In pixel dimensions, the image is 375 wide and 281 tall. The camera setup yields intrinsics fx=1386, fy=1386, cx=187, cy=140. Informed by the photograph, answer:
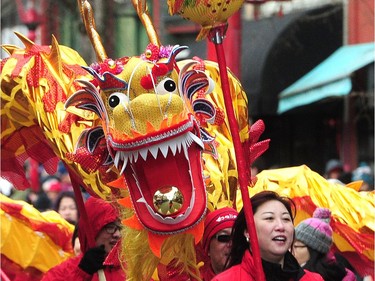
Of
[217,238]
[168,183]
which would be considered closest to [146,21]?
[168,183]

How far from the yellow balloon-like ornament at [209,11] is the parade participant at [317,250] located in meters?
1.58

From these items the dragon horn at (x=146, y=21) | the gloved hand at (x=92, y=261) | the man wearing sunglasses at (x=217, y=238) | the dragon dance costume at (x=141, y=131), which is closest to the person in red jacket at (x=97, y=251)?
the gloved hand at (x=92, y=261)

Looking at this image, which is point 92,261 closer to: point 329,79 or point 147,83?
point 147,83

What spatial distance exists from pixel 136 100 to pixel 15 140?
182 centimetres

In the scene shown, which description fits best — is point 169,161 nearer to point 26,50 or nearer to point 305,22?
point 26,50

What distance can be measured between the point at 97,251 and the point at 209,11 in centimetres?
165

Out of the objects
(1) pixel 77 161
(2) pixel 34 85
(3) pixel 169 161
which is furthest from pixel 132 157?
(2) pixel 34 85

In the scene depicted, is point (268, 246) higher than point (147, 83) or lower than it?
lower

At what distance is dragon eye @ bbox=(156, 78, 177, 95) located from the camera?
623 centimetres

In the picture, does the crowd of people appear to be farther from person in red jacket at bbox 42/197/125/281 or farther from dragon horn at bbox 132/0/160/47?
dragon horn at bbox 132/0/160/47

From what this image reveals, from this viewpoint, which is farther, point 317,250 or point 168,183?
point 317,250

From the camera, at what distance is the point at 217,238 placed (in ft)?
22.3

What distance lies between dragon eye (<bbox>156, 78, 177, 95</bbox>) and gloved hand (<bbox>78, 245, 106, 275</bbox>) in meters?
1.21

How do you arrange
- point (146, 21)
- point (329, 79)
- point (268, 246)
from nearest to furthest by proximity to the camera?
point (268, 246), point (146, 21), point (329, 79)
